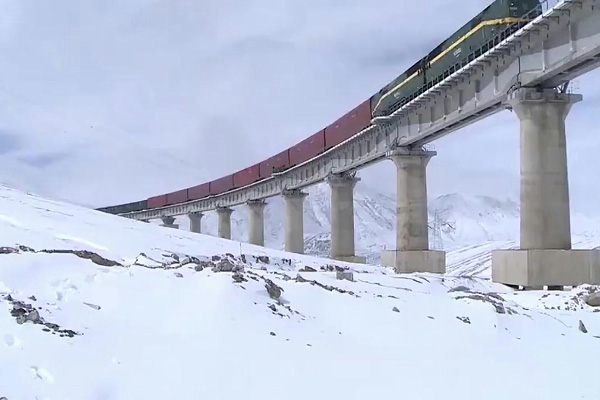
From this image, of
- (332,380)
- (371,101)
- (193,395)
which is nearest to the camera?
(193,395)

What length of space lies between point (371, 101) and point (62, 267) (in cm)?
3077

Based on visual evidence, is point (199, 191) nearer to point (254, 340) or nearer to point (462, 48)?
point (462, 48)

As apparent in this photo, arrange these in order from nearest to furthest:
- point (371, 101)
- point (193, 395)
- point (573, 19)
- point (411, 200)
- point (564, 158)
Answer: point (193, 395), point (573, 19), point (564, 158), point (411, 200), point (371, 101)

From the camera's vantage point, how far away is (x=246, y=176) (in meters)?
65.2

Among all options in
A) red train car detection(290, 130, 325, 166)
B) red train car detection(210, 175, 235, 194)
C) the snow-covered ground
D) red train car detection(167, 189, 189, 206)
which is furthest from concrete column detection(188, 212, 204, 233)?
the snow-covered ground

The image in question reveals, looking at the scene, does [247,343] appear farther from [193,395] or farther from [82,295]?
[82,295]

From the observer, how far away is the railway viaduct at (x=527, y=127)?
1945cm

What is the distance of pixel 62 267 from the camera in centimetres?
852

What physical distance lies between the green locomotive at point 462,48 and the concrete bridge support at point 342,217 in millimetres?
10993

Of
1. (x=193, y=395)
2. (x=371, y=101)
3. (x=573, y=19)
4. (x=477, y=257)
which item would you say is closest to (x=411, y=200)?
(x=371, y=101)

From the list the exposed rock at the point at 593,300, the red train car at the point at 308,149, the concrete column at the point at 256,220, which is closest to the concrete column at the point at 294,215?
the red train car at the point at 308,149

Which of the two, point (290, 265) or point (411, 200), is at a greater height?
point (411, 200)

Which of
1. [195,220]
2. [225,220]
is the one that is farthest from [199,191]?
[225,220]

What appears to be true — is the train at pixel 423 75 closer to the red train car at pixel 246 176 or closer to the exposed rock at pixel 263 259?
the red train car at pixel 246 176
